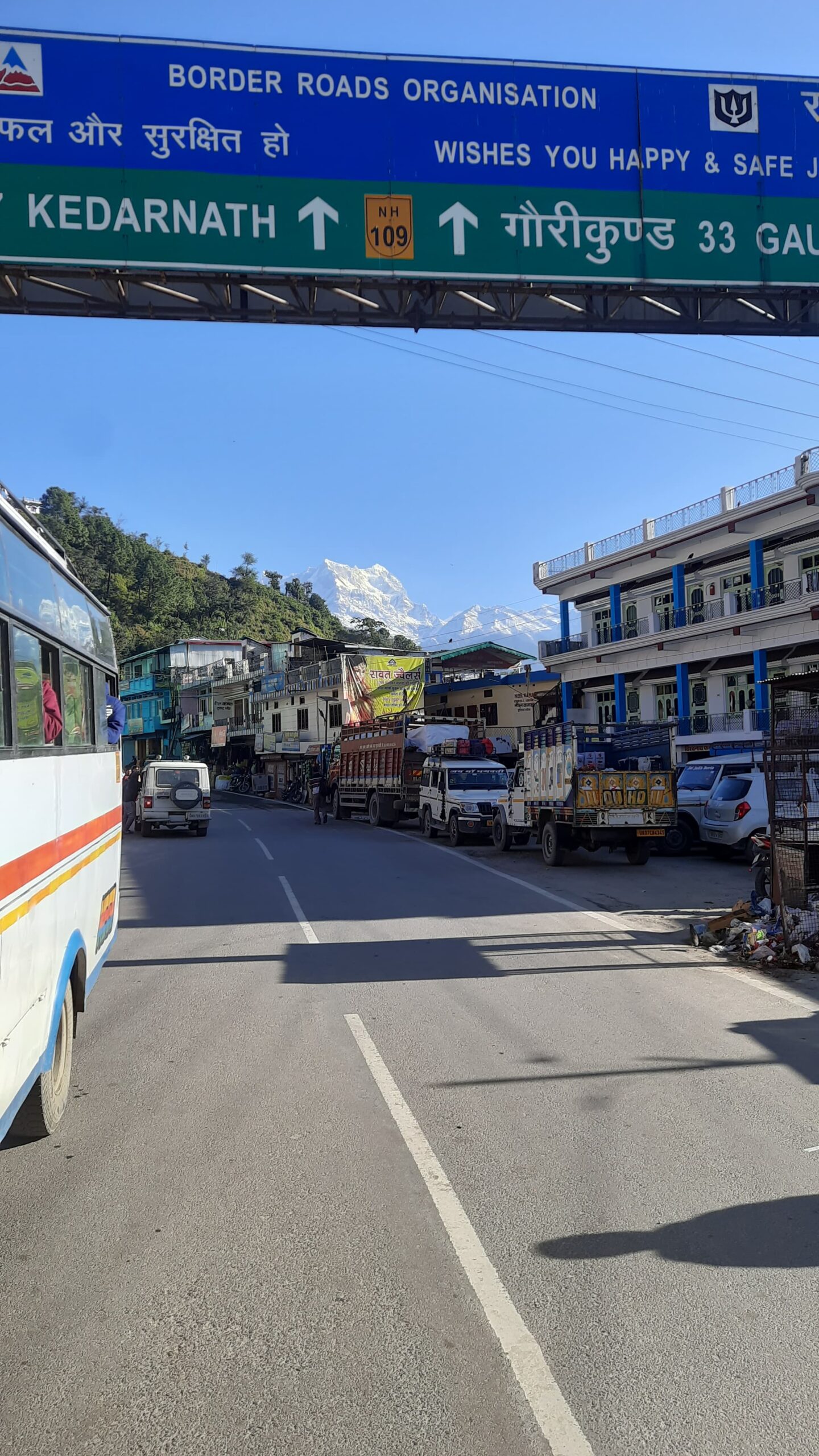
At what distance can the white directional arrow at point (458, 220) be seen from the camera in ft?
30.5

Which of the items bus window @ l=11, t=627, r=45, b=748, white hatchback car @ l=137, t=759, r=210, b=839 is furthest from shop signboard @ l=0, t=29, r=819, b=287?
white hatchback car @ l=137, t=759, r=210, b=839

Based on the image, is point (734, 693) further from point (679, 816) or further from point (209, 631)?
point (209, 631)

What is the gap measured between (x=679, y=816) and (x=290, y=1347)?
57.9 feet

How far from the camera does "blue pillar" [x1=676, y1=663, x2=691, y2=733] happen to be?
4303 centimetres

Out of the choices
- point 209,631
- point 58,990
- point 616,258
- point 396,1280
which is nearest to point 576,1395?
point 396,1280

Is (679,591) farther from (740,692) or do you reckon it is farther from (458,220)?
(458,220)

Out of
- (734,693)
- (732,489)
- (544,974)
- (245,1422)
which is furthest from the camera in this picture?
(734,693)

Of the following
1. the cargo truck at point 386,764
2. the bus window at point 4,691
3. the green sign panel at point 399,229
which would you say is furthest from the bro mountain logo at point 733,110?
the cargo truck at point 386,764

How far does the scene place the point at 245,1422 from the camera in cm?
288

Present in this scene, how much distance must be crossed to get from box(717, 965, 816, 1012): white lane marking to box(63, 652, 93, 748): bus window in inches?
226

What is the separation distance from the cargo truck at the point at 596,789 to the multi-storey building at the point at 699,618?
33.2 ft

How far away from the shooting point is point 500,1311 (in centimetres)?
346

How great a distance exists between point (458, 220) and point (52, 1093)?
8102 millimetres

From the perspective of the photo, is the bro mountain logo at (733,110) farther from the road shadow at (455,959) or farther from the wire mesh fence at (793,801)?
the road shadow at (455,959)
